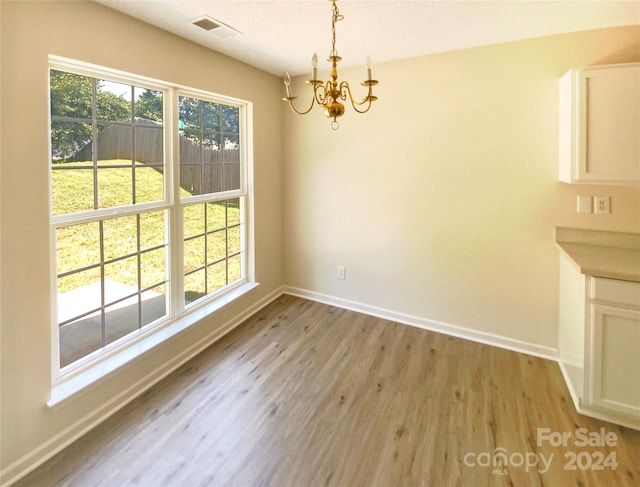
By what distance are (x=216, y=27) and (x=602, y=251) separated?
3102 millimetres

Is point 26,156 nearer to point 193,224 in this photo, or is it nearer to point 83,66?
point 83,66

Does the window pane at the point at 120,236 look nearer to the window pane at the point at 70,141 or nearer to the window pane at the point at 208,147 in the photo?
the window pane at the point at 70,141

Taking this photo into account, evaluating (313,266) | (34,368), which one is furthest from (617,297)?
(34,368)

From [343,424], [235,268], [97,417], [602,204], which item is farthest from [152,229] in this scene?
[602,204]

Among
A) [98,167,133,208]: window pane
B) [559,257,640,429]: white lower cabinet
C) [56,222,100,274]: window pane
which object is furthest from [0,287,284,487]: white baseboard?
[559,257,640,429]: white lower cabinet

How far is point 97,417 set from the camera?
2184 mm

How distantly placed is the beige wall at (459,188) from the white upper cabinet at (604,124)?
13.5 inches

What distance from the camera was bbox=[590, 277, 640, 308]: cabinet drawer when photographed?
1.97m

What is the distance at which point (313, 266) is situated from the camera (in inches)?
162

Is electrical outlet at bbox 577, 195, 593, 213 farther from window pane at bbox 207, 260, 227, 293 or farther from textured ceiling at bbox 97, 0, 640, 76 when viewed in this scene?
window pane at bbox 207, 260, 227, 293

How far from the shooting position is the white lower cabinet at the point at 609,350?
79.0 inches

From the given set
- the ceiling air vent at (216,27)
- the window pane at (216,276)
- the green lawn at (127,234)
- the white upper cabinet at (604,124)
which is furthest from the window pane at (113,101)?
the white upper cabinet at (604,124)

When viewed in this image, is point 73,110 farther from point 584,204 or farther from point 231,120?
point 584,204

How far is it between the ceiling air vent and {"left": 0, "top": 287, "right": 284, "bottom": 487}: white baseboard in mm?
2398
